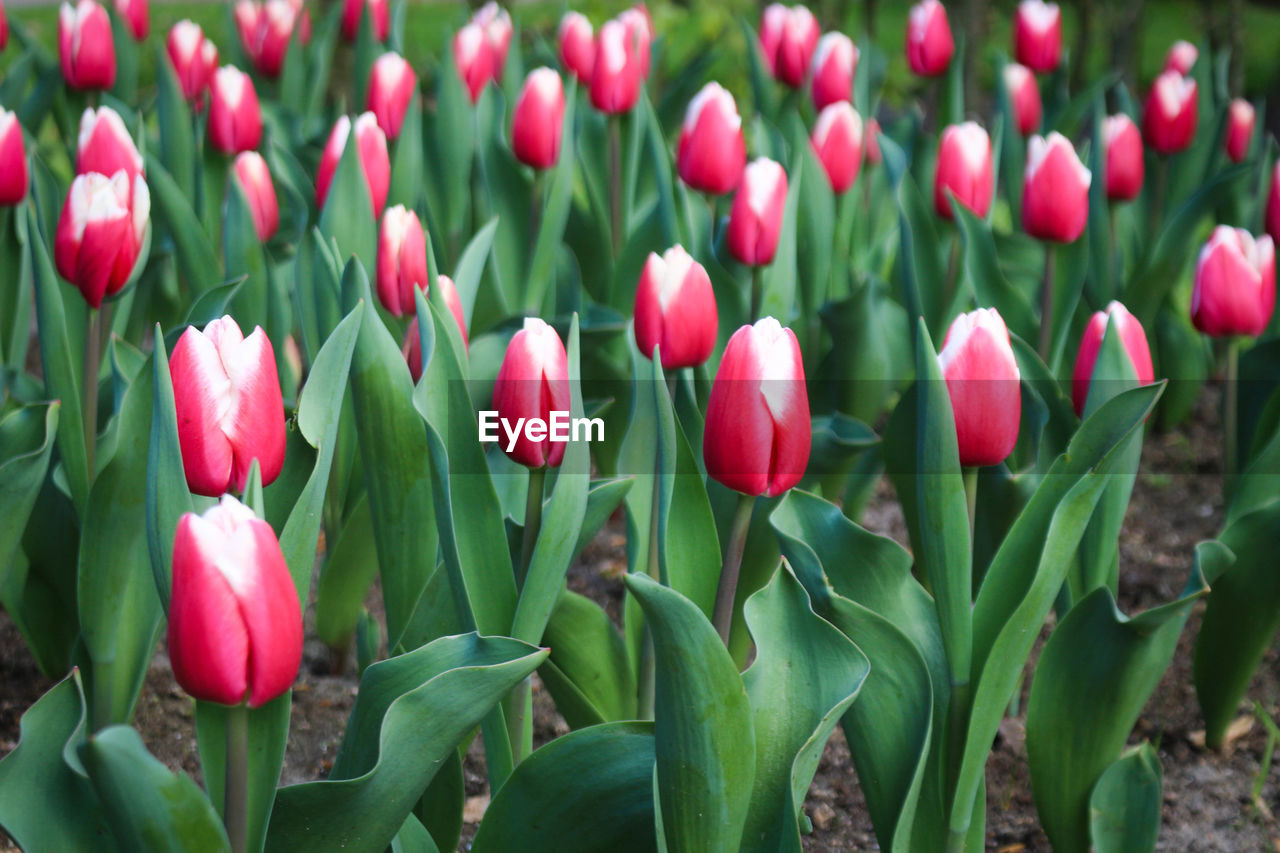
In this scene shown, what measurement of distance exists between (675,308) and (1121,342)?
49 centimetres

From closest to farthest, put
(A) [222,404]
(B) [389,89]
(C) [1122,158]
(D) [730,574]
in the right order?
1. (A) [222,404]
2. (D) [730,574]
3. (C) [1122,158]
4. (B) [389,89]

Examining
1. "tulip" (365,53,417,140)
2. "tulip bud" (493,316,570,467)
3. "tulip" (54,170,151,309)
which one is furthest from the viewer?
"tulip" (365,53,417,140)

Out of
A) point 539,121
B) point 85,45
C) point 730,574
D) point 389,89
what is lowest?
point 730,574

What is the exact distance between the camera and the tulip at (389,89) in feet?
7.89

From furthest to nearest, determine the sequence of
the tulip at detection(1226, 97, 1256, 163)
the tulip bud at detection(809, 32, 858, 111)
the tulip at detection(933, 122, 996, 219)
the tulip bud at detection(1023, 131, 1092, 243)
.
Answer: the tulip at detection(1226, 97, 1256, 163) < the tulip bud at detection(809, 32, 858, 111) < the tulip at detection(933, 122, 996, 219) < the tulip bud at detection(1023, 131, 1092, 243)

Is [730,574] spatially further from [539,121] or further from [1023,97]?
[1023,97]

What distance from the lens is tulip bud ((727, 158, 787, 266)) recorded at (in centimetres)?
178

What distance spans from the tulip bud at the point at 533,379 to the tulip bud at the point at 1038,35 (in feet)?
7.68

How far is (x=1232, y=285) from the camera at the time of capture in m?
1.69

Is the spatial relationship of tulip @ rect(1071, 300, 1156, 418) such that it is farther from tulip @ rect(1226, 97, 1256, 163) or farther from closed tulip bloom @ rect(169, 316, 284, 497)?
tulip @ rect(1226, 97, 1256, 163)

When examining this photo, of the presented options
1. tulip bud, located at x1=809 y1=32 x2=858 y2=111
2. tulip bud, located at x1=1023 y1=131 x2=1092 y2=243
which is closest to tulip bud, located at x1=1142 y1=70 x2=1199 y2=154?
tulip bud, located at x1=809 y1=32 x2=858 y2=111

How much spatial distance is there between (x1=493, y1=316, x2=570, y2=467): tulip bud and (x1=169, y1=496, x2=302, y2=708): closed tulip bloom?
0.35 m

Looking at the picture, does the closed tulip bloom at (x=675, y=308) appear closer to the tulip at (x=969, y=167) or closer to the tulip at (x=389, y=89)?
the tulip at (x=969, y=167)

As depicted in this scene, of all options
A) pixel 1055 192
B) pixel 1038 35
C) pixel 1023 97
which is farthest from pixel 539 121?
pixel 1038 35
